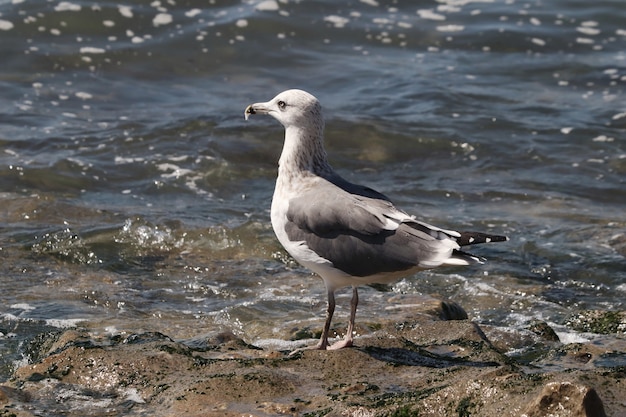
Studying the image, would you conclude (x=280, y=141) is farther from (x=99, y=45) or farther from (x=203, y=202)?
(x=99, y=45)

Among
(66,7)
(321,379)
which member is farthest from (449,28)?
(321,379)

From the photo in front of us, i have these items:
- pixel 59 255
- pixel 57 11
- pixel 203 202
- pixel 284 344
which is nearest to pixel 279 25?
pixel 57 11

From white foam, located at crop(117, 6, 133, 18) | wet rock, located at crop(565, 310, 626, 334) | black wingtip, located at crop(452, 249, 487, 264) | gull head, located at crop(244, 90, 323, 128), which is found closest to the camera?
black wingtip, located at crop(452, 249, 487, 264)

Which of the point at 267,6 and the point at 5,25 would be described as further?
the point at 267,6

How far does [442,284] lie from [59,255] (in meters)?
3.24

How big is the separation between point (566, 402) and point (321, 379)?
1.41m

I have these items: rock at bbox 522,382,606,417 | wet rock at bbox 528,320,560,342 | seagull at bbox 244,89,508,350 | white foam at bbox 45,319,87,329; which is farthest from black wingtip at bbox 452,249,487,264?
white foam at bbox 45,319,87,329

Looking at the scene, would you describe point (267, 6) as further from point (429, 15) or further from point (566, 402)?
point (566, 402)

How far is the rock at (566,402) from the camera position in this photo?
4.03 m

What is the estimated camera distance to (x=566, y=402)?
4062mm

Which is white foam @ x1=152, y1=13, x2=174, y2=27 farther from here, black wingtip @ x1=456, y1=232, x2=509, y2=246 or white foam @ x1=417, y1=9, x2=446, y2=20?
black wingtip @ x1=456, y1=232, x2=509, y2=246

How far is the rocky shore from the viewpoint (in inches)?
173

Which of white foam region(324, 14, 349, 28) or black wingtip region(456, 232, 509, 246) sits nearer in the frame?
black wingtip region(456, 232, 509, 246)

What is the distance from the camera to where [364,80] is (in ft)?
50.3
